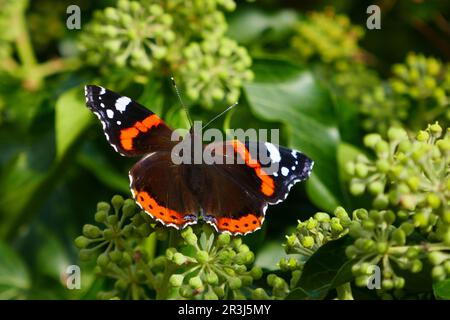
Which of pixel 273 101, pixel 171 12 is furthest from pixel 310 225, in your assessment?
pixel 171 12

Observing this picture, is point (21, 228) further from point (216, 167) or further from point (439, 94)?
point (439, 94)

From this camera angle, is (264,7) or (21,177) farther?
(264,7)

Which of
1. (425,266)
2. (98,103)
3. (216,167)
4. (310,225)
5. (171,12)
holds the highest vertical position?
(171,12)

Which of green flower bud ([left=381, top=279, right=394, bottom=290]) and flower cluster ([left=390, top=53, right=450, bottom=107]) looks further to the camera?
flower cluster ([left=390, top=53, right=450, bottom=107])

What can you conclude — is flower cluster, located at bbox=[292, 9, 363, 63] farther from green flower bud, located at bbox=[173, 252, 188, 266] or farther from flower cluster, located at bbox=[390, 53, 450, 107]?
green flower bud, located at bbox=[173, 252, 188, 266]

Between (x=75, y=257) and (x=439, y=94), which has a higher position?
(x=439, y=94)

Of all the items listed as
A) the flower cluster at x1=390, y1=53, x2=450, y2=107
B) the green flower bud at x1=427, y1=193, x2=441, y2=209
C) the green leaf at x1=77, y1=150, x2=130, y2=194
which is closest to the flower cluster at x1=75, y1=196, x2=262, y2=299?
the green flower bud at x1=427, y1=193, x2=441, y2=209

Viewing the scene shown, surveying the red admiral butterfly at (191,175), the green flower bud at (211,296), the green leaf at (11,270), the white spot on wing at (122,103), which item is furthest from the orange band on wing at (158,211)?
the green leaf at (11,270)

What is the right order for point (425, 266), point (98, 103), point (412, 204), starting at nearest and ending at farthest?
point (412, 204) < point (425, 266) < point (98, 103)
